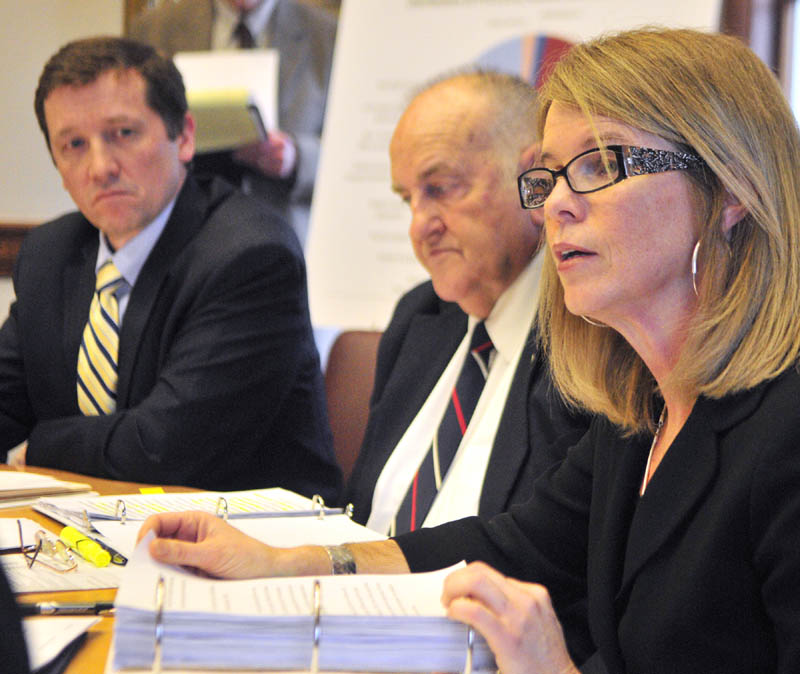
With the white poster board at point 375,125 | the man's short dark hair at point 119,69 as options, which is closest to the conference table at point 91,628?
the man's short dark hair at point 119,69

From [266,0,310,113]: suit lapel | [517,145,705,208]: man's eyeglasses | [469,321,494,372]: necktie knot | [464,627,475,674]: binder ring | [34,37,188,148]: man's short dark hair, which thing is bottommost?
[464,627,475,674]: binder ring

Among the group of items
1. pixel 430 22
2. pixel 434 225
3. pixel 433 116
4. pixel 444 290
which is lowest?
pixel 444 290

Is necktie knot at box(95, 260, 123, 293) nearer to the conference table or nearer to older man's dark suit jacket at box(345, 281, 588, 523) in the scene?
older man's dark suit jacket at box(345, 281, 588, 523)

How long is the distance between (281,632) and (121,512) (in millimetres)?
725

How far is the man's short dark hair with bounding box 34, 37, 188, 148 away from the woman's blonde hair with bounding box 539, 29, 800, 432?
1657 mm

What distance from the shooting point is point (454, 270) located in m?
2.13

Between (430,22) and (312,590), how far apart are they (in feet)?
9.55

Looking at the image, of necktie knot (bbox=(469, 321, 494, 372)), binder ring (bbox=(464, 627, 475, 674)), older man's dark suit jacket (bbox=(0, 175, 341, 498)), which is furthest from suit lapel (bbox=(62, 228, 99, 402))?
binder ring (bbox=(464, 627, 475, 674))

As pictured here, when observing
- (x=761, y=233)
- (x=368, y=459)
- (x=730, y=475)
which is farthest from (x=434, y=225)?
(x=730, y=475)

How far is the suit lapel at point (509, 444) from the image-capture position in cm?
178

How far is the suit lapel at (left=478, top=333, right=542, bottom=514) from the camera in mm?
1777

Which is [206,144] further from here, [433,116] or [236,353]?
[433,116]

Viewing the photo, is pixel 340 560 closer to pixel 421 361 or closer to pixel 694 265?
pixel 694 265

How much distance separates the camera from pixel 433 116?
219 centimetres
